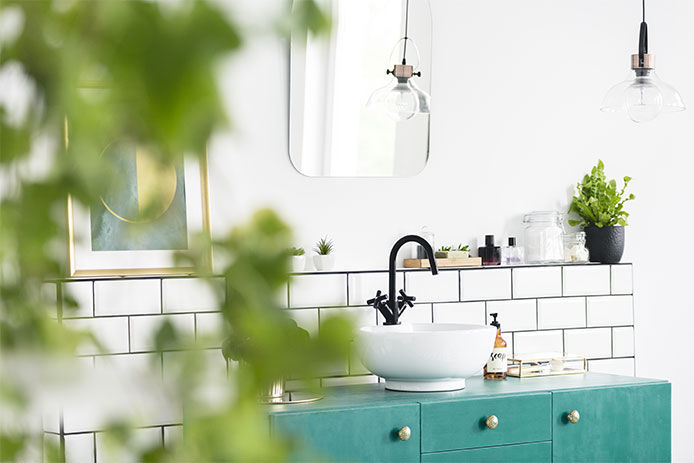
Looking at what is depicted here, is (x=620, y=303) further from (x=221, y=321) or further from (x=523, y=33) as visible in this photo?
(x=221, y=321)

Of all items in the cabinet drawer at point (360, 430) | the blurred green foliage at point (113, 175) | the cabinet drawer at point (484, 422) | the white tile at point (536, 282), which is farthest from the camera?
the white tile at point (536, 282)

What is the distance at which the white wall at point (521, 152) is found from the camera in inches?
111

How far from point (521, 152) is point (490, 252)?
1.33 ft

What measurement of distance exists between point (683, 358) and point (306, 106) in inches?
67.4

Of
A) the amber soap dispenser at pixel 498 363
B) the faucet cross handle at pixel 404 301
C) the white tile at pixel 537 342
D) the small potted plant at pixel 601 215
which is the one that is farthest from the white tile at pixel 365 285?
the small potted plant at pixel 601 215

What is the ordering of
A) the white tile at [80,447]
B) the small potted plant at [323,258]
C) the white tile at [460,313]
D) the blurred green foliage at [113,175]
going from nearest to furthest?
1. the blurred green foliage at [113,175]
2. the white tile at [80,447]
3. the small potted plant at [323,258]
4. the white tile at [460,313]

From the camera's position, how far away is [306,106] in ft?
9.22

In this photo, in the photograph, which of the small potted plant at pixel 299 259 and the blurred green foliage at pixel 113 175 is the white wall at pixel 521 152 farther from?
the blurred green foliage at pixel 113 175

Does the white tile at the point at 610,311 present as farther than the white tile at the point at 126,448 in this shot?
Yes

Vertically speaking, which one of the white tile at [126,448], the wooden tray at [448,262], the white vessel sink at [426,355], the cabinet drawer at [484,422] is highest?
the white tile at [126,448]

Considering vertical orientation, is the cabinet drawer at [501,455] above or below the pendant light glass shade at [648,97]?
below

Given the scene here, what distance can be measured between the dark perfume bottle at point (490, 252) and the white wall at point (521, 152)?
8 cm

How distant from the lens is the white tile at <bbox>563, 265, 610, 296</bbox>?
3088 mm

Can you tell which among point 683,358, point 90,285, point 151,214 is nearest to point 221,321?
point 151,214
